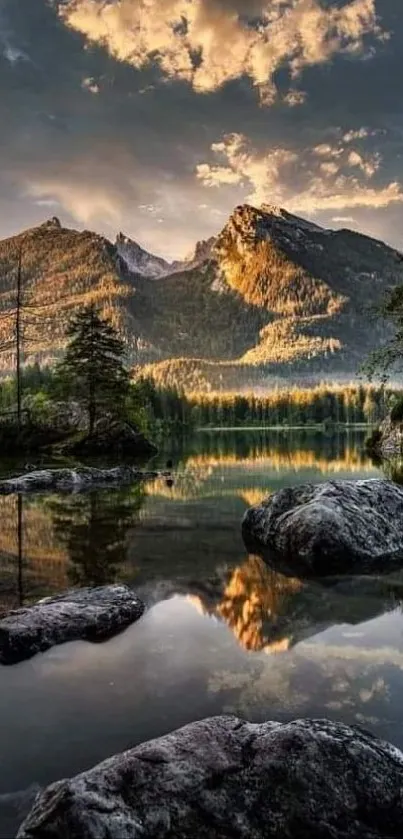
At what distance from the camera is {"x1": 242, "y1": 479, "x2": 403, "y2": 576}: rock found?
13.2 metres

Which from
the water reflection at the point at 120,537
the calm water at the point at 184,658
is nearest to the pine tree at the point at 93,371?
the water reflection at the point at 120,537

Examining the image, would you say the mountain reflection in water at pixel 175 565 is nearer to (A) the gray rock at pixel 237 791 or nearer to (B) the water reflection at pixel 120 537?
(B) the water reflection at pixel 120 537

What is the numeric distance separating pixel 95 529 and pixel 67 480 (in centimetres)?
1230

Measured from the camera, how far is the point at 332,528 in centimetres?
1351

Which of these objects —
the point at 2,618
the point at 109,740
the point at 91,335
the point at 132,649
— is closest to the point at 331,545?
the point at 132,649

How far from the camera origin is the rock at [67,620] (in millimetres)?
8203

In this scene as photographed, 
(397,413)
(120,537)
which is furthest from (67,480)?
(397,413)

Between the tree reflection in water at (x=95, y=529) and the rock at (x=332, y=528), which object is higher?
the rock at (x=332, y=528)

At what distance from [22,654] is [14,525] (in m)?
10.3

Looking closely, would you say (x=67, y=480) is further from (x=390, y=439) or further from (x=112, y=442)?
(x=390, y=439)

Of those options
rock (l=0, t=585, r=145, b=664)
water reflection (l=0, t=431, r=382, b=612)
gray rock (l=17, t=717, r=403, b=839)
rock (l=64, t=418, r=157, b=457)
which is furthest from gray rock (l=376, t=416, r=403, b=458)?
gray rock (l=17, t=717, r=403, b=839)

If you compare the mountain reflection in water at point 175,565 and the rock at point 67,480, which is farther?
the rock at point 67,480

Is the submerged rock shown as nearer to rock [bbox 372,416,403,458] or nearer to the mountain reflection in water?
rock [bbox 372,416,403,458]

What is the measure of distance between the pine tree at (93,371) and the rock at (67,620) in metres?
45.5
